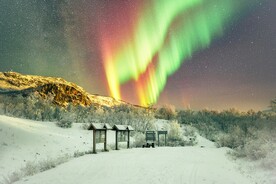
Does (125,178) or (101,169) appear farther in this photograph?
(101,169)

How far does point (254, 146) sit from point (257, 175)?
1087 cm

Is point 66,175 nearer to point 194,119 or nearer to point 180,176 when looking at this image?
point 180,176

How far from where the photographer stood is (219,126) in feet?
512

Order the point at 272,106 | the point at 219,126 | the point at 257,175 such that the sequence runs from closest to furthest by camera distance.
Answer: the point at 257,175 → the point at 272,106 → the point at 219,126

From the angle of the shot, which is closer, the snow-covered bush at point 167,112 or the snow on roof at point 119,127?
the snow on roof at point 119,127

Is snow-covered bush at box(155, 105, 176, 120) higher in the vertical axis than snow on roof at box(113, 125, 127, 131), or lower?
higher

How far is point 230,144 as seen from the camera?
6144cm

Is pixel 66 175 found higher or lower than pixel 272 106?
lower

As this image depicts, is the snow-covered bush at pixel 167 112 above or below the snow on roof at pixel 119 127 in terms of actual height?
above

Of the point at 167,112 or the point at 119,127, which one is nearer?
the point at 119,127

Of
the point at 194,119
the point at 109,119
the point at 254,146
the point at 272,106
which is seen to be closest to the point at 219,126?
the point at 194,119

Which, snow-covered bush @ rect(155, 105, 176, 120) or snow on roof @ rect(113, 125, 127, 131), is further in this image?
snow-covered bush @ rect(155, 105, 176, 120)

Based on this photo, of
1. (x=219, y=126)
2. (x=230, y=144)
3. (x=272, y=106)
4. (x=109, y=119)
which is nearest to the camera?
(x=272, y=106)

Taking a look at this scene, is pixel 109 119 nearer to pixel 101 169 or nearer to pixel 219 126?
pixel 219 126
